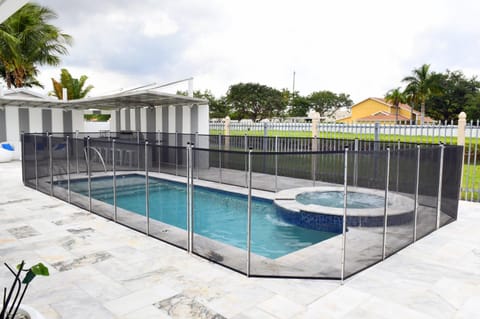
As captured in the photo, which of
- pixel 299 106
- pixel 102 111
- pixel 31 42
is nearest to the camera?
pixel 102 111

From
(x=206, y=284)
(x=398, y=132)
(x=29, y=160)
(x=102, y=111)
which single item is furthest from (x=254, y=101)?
(x=206, y=284)

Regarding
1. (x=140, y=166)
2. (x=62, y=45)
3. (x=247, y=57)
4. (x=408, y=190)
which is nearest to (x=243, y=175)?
(x=140, y=166)

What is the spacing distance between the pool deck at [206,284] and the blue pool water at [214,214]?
0.68 m

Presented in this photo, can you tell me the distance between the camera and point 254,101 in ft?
157

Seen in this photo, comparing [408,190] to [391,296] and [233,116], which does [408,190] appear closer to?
[391,296]

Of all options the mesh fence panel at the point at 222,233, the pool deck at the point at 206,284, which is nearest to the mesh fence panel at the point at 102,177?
the pool deck at the point at 206,284

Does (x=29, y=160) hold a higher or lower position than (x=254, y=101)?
lower

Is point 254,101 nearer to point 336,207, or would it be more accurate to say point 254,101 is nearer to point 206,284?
point 336,207

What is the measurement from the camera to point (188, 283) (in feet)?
12.6

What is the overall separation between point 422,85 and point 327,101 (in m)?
20.6

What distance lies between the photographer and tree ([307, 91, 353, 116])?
185ft

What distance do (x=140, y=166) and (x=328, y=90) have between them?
5684 centimetres

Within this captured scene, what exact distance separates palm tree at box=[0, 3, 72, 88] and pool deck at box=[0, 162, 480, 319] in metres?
15.1

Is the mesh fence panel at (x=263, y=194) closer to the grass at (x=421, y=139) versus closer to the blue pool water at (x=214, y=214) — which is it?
the blue pool water at (x=214, y=214)
